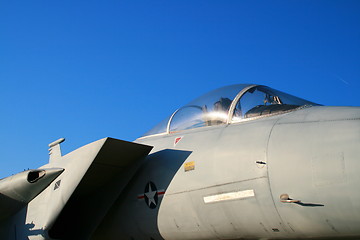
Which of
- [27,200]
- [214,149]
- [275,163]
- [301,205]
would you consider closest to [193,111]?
[214,149]

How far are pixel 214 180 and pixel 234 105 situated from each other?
1.27 meters

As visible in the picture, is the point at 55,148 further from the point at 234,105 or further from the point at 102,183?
the point at 234,105

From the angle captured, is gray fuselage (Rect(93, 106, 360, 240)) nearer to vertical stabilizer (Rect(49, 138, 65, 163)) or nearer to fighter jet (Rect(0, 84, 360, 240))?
fighter jet (Rect(0, 84, 360, 240))

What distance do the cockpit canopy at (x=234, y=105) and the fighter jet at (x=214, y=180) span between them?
0.06ft

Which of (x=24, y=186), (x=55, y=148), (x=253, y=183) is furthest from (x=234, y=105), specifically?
(x=55, y=148)

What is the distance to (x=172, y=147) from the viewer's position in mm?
6562

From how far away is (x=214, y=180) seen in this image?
5.55m

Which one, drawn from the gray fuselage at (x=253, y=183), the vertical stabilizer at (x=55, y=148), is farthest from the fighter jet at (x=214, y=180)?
the vertical stabilizer at (x=55, y=148)

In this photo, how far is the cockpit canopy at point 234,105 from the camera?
6020 millimetres

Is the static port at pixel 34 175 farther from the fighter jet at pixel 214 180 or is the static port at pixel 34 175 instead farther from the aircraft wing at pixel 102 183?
the aircraft wing at pixel 102 183

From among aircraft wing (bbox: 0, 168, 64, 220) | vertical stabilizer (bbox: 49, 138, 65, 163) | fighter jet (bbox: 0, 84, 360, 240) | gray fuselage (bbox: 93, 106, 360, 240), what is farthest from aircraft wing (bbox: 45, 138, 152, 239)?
vertical stabilizer (bbox: 49, 138, 65, 163)

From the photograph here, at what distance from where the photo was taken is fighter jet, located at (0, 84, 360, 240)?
4.68 metres

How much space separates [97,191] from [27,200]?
1.13 metres

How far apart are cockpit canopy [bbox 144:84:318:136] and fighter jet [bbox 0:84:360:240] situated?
0.06 ft
